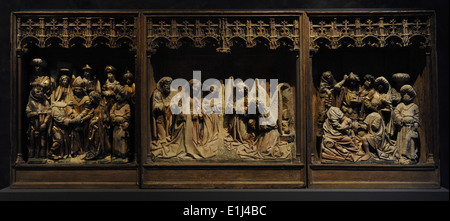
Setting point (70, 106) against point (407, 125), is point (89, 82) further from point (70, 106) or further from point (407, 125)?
point (407, 125)

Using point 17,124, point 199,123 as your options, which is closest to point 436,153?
point 199,123

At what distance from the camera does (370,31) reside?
701 cm

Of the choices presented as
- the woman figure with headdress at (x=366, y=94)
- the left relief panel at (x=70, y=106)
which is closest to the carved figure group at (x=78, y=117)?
the left relief panel at (x=70, y=106)

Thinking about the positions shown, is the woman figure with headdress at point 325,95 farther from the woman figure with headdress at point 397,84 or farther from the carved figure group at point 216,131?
the woman figure with headdress at point 397,84

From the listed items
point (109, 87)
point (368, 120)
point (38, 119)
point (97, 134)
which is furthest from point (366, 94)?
point (38, 119)

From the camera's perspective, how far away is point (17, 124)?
7.07m

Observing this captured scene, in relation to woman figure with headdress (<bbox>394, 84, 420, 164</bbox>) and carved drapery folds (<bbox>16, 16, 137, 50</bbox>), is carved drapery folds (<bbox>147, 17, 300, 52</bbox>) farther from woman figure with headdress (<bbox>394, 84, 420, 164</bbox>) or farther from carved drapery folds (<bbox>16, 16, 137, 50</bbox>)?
woman figure with headdress (<bbox>394, 84, 420, 164</bbox>)

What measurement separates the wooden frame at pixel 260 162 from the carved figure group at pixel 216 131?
187 millimetres

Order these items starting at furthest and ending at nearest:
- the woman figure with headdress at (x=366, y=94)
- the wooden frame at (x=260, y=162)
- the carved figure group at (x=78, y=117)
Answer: the woman figure with headdress at (x=366, y=94)
the carved figure group at (x=78, y=117)
the wooden frame at (x=260, y=162)

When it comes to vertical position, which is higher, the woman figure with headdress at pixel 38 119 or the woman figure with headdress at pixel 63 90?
the woman figure with headdress at pixel 63 90

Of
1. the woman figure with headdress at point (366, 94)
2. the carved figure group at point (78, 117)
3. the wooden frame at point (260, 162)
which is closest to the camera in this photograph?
the wooden frame at point (260, 162)

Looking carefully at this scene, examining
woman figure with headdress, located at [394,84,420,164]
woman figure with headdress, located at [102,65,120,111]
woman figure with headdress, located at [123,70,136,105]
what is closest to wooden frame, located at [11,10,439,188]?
woman figure with headdress, located at [394,84,420,164]

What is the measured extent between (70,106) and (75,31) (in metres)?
1.15

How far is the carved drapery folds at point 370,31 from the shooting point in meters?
7.01
